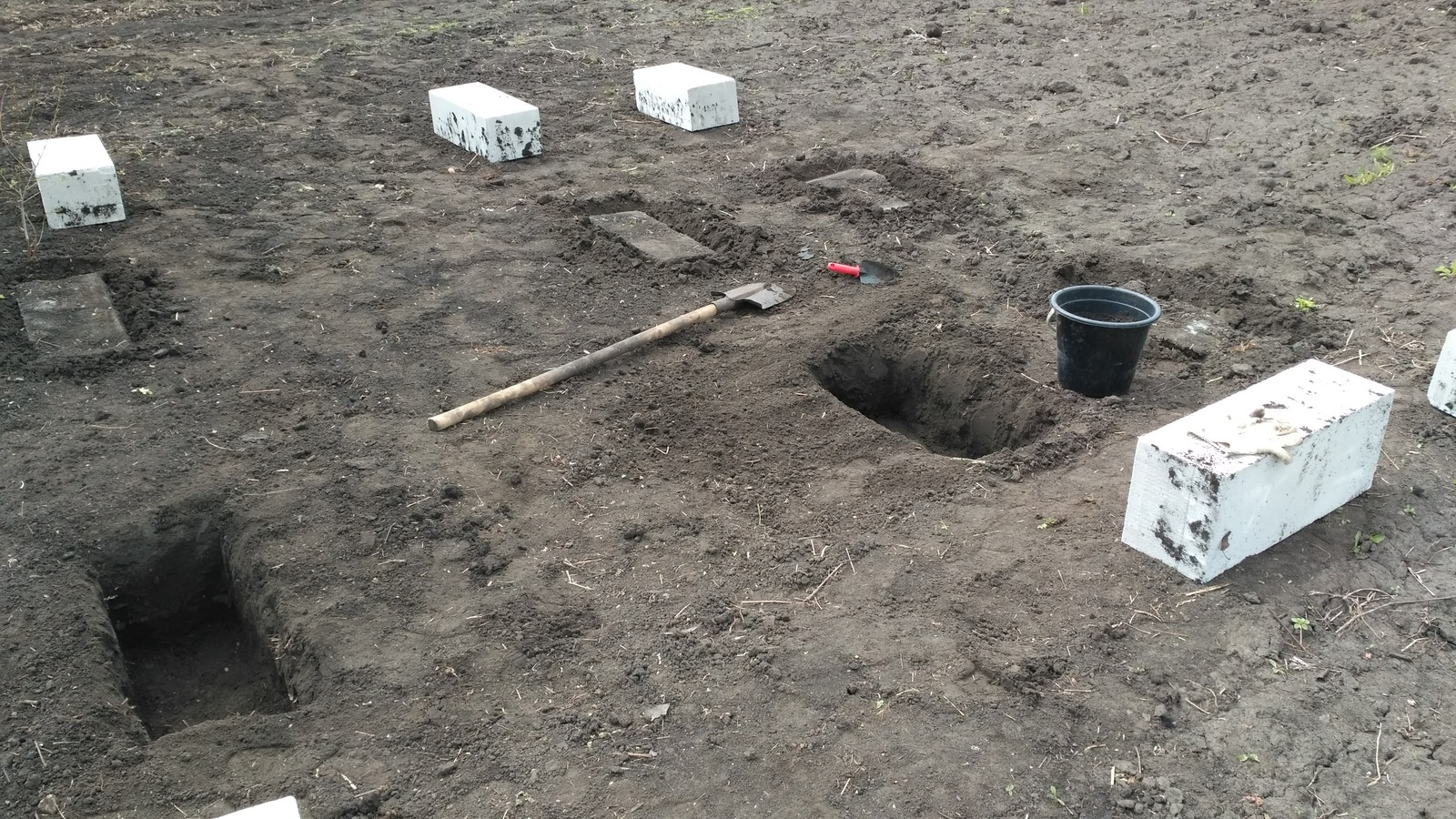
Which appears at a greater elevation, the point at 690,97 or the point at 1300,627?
the point at 690,97

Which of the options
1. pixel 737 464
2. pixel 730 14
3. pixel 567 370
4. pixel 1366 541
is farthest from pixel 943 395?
pixel 730 14

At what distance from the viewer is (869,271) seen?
256 inches

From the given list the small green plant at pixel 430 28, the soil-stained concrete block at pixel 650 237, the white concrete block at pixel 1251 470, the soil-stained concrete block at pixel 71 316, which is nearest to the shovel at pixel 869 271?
the soil-stained concrete block at pixel 650 237

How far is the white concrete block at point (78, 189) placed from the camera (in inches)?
278

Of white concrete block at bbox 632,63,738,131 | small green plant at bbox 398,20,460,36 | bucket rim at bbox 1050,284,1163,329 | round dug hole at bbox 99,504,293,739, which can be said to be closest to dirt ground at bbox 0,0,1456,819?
round dug hole at bbox 99,504,293,739

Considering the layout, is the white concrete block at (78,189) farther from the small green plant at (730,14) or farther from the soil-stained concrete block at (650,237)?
the small green plant at (730,14)

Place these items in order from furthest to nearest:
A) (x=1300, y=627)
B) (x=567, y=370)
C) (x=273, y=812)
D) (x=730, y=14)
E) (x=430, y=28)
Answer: (x=730, y=14)
(x=430, y=28)
(x=567, y=370)
(x=1300, y=627)
(x=273, y=812)

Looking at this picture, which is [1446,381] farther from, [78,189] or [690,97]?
[78,189]

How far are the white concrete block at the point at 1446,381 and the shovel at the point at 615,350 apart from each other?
3092 millimetres

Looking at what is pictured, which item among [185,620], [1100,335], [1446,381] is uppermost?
[1100,335]

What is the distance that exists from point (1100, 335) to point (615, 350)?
2.28m

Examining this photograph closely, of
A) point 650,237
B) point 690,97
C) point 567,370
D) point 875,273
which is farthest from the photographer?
point 690,97

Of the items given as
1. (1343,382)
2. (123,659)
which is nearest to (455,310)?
(123,659)

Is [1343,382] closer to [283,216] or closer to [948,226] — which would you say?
[948,226]
